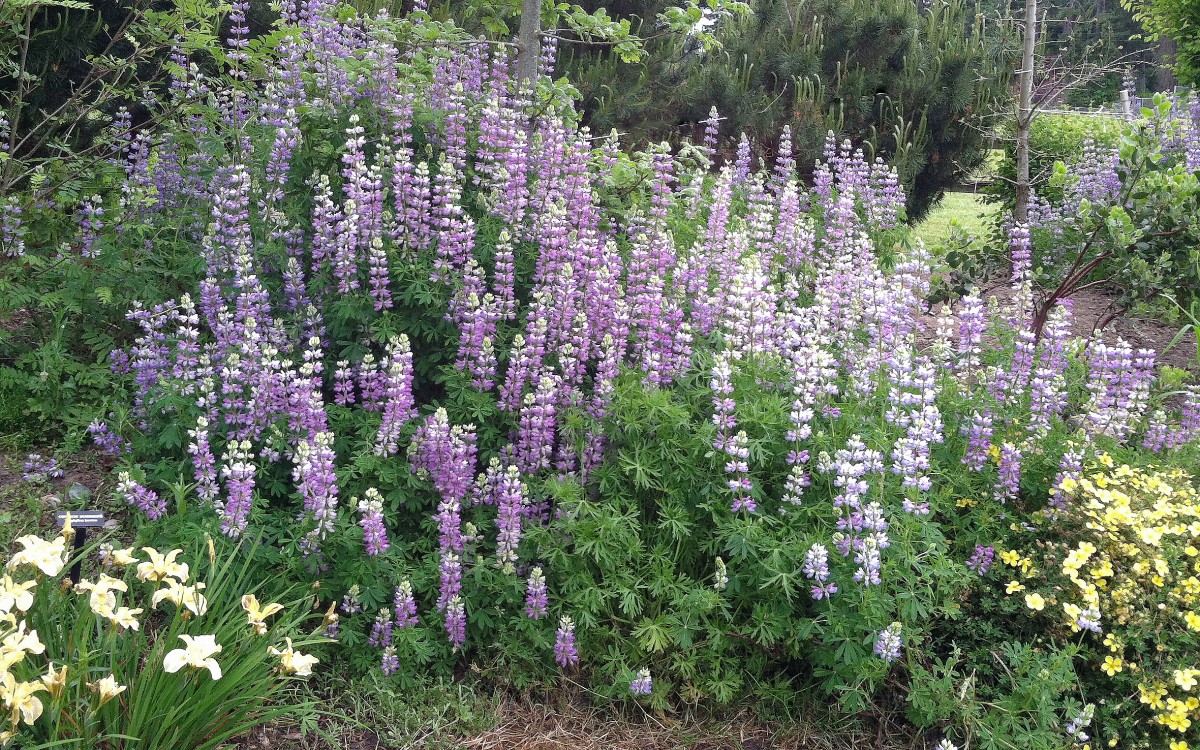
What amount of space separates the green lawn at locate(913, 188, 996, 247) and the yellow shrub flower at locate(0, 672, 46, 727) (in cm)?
1011

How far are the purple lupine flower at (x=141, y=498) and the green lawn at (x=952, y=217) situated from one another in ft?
29.8

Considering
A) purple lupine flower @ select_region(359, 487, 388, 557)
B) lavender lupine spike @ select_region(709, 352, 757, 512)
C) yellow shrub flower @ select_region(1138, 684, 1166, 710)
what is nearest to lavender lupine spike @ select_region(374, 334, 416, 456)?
purple lupine flower @ select_region(359, 487, 388, 557)

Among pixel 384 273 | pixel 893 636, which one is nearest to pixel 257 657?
pixel 384 273

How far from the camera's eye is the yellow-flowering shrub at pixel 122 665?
7.25ft

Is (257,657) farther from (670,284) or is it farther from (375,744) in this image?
(670,284)

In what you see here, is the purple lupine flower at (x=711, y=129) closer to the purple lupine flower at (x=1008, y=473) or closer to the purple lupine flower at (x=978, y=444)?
the purple lupine flower at (x=978, y=444)

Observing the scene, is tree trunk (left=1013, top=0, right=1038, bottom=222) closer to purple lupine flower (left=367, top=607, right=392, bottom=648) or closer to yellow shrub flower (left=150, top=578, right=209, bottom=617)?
purple lupine flower (left=367, top=607, right=392, bottom=648)

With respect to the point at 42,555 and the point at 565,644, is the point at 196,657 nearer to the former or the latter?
the point at 42,555

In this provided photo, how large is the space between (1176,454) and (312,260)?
3.94 m

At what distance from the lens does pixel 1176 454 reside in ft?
13.5

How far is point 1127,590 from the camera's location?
3.34 metres

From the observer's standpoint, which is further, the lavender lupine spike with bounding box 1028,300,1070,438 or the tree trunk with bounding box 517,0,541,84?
the tree trunk with bounding box 517,0,541,84

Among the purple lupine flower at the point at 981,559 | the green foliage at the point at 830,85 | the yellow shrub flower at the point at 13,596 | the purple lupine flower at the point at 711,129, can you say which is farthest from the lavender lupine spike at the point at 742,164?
the yellow shrub flower at the point at 13,596

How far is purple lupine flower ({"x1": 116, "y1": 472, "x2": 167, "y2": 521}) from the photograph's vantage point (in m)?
3.40
